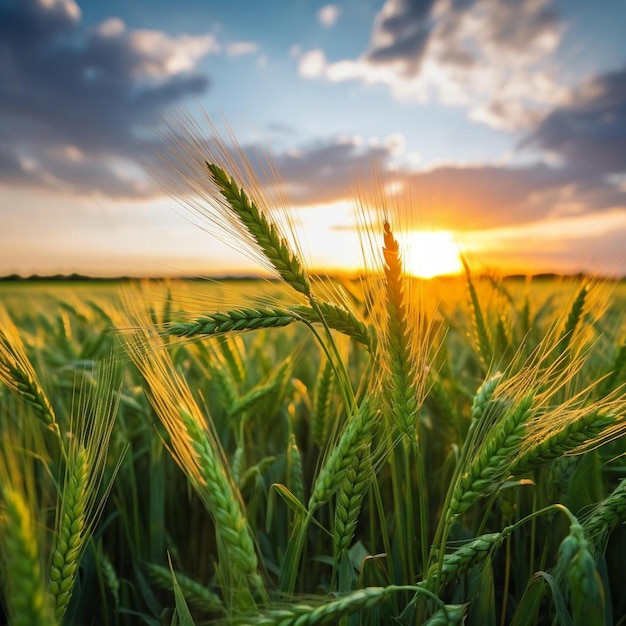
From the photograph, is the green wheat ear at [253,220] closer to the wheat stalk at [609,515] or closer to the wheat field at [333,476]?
the wheat field at [333,476]

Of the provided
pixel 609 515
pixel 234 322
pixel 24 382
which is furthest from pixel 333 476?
pixel 24 382

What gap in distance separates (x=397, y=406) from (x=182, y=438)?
0.42m

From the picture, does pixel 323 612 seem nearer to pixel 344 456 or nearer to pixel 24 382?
pixel 344 456

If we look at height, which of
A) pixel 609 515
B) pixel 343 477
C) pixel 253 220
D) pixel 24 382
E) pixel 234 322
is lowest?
pixel 609 515

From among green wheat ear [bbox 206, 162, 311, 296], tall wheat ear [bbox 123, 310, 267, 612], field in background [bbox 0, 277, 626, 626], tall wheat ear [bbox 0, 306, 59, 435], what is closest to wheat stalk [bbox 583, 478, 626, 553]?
field in background [bbox 0, 277, 626, 626]

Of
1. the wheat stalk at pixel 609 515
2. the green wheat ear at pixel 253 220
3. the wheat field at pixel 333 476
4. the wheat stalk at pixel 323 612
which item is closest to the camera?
the wheat stalk at pixel 323 612

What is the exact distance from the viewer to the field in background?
85cm

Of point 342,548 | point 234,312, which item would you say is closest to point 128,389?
point 234,312

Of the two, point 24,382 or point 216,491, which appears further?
point 24,382

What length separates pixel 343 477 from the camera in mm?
885

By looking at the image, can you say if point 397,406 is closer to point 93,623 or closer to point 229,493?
point 229,493

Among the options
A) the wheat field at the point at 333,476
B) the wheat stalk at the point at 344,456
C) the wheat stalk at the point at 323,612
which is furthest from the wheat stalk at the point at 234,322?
the wheat stalk at the point at 323,612

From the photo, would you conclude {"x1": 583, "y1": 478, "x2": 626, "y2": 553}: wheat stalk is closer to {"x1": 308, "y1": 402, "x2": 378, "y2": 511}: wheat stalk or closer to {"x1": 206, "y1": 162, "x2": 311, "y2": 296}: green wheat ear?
{"x1": 308, "y1": 402, "x2": 378, "y2": 511}: wheat stalk

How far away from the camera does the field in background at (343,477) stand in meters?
0.85
